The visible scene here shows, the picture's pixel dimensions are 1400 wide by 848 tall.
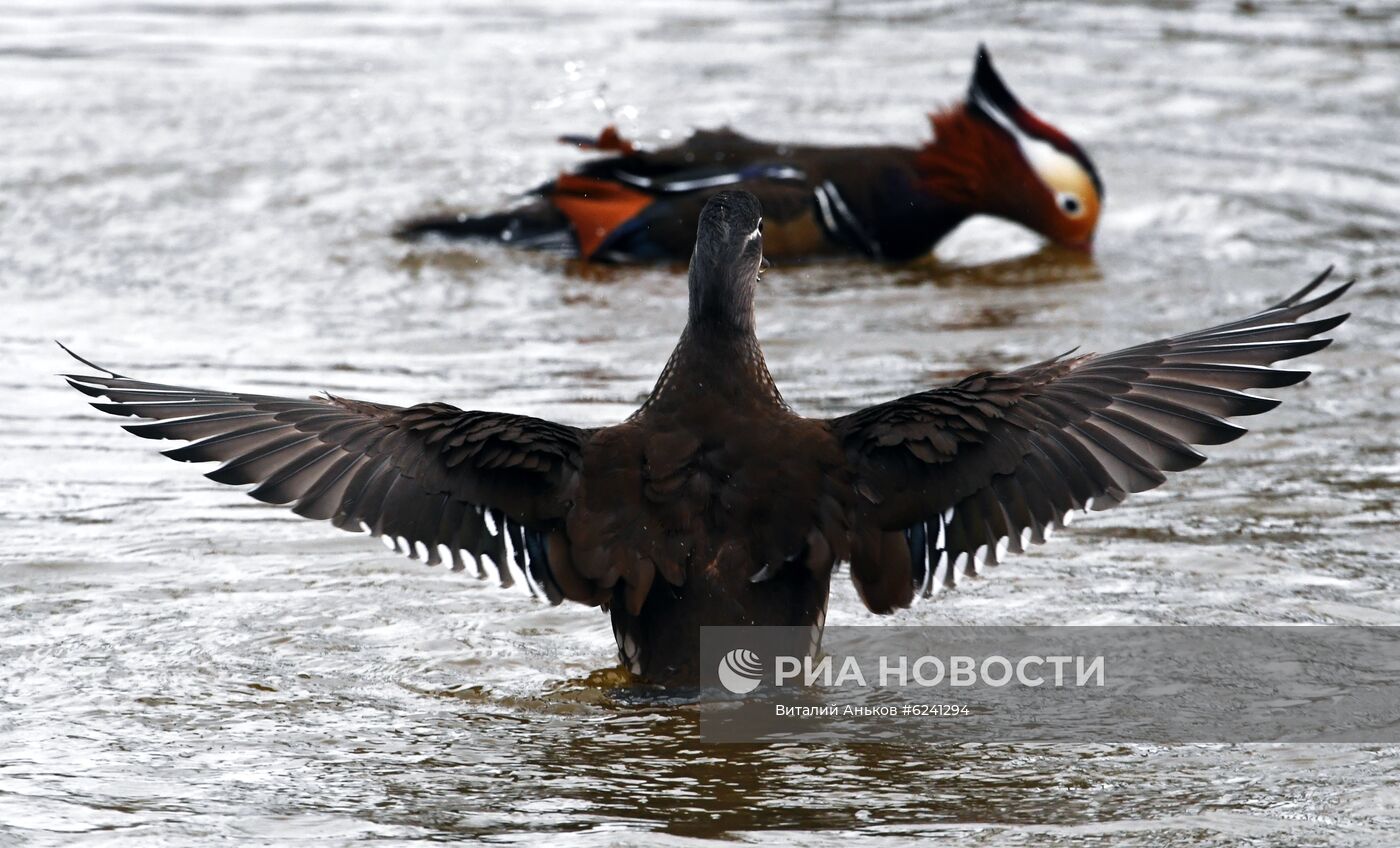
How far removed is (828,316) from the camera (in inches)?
305

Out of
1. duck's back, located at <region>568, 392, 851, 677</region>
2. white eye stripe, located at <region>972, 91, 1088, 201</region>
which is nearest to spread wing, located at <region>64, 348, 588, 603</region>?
duck's back, located at <region>568, 392, 851, 677</region>

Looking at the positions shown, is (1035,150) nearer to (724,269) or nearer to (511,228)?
(511,228)

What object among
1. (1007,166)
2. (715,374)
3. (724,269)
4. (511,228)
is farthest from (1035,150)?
(715,374)

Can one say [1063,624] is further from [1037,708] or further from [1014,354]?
[1014,354]

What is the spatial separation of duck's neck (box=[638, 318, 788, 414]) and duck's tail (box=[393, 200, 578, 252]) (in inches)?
162

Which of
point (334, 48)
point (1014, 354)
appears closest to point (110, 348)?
point (1014, 354)

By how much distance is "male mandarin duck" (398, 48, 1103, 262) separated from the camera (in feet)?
27.6

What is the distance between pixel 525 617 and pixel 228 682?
0.84m

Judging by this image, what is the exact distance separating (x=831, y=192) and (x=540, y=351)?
6.44 feet
